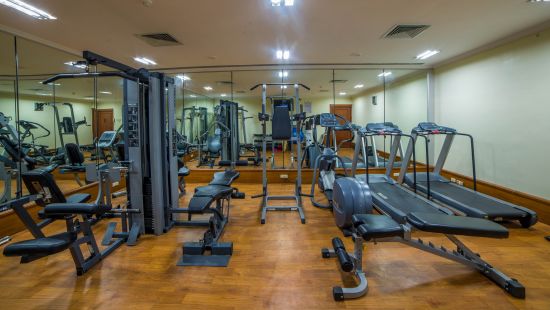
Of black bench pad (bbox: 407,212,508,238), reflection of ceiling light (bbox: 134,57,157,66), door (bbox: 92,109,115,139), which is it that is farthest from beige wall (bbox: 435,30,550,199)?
door (bbox: 92,109,115,139)

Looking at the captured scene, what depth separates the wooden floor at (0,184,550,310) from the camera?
6.46ft

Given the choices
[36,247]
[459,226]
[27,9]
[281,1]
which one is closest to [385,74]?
[281,1]

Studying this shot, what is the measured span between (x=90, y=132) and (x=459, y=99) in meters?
7.45

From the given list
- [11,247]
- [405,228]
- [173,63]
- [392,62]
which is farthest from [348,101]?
[11,247]

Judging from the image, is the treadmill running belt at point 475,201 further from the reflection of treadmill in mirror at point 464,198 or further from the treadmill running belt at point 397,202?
the treadmill running belt at point 397,202

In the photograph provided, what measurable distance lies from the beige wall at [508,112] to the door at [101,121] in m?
7.10

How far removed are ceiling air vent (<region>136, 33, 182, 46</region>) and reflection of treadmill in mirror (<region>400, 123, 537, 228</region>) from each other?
396 cm

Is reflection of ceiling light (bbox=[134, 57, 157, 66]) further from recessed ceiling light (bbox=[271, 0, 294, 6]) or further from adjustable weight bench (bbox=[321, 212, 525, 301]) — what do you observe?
adjustable weight bench (bbox=[321, 212, 525, 301])

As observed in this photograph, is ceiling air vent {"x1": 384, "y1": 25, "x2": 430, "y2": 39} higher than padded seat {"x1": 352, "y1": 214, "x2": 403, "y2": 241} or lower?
higher

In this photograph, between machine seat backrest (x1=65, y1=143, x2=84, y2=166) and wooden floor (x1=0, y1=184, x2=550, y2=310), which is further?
machine seat backrest (x1=65, y1=143, x2=84, y2=166)

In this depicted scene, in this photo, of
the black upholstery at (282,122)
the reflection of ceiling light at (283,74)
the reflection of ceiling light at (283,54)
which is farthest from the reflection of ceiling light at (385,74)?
the black upholstery at (282,122)

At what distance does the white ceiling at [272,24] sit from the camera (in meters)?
2.85

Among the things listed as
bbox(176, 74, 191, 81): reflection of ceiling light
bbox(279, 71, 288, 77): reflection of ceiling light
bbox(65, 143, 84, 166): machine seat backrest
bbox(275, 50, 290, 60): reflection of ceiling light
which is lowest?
bbox(65, 143, 84, 166): machine seat backrest

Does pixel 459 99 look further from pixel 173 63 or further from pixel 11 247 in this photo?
pixel 11 247
